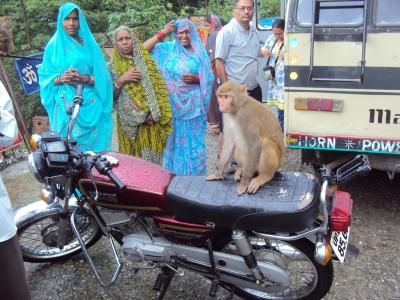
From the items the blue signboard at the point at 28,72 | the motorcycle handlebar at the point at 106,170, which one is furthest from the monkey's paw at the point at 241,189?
the blue signboard at the point at 28,72

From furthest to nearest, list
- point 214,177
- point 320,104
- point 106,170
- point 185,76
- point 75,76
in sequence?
point 185,76, point 320,104, point 75,76, point 214,177, point 106,170

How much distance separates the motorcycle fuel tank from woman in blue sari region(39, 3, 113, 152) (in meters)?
1.09

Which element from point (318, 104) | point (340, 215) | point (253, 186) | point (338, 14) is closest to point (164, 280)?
point (253, 186)

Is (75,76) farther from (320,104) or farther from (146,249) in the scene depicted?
(320,104)

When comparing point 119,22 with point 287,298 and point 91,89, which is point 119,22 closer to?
point 91,89

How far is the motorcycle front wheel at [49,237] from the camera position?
305 cm

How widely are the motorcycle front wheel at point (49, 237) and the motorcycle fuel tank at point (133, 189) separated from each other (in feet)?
1.99

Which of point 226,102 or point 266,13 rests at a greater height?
point 266,13

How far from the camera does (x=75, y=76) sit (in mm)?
3451

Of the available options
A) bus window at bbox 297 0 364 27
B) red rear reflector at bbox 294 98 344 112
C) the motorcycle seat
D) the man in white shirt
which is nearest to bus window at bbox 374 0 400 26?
bus window at bbox 297 0 364 27

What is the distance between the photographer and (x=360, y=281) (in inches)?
118

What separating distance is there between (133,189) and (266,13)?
22.6 ft

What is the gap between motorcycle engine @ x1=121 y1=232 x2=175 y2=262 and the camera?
253cm

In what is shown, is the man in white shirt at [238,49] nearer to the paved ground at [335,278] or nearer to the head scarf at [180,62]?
the head scarf at [180,62]
